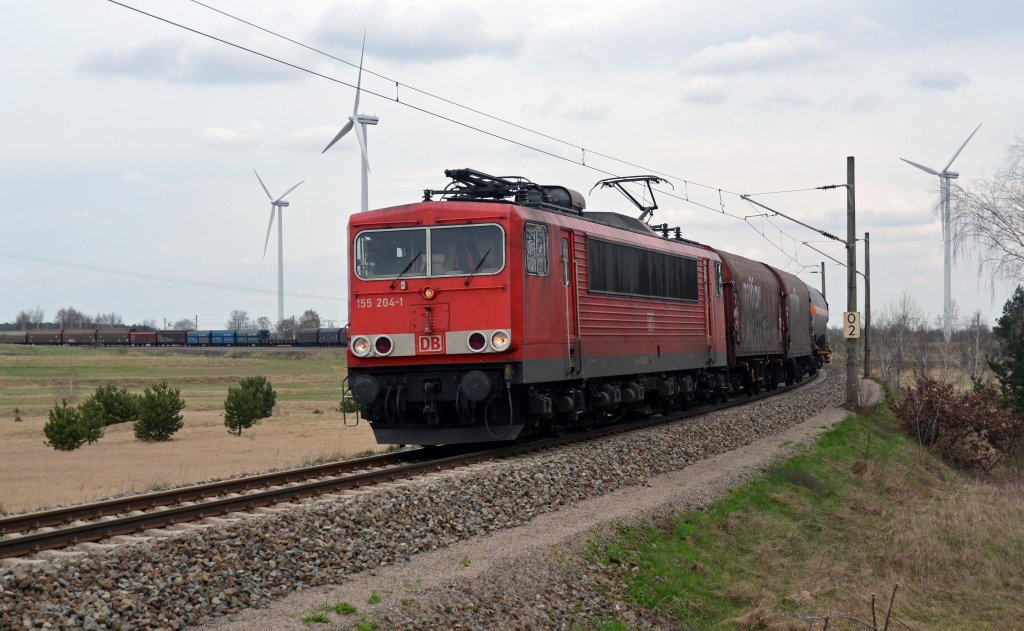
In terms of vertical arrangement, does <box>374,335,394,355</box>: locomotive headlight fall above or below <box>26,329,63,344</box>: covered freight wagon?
below

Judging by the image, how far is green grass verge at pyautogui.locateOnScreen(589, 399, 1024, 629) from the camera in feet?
38.5

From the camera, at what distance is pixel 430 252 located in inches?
627

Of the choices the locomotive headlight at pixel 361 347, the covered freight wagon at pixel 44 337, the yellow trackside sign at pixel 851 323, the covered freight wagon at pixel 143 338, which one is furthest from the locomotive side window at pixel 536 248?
the covered freight wagon at pixel 44 337

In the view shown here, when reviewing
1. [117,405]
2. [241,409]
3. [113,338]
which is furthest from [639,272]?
[113,338]

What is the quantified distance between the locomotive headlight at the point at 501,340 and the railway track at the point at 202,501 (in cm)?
165

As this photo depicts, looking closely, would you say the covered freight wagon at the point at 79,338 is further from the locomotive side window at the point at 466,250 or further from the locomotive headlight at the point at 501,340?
the locomotive headlight at the point at 501,340

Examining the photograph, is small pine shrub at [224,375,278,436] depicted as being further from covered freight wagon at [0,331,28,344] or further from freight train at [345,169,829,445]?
covered freight wagon at [0,331,28,344]

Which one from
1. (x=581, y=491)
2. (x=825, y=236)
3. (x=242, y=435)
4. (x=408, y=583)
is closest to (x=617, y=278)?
(x=581, y=491)

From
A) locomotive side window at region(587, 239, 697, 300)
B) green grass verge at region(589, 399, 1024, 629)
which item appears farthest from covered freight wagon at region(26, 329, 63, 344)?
green grass verge at region(589, 399, 1024, 629)

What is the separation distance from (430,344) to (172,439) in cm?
2208

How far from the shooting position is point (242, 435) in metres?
35.6

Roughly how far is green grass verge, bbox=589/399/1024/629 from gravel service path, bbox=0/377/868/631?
685 millimetres

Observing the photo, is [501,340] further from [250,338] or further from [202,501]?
[250,338]

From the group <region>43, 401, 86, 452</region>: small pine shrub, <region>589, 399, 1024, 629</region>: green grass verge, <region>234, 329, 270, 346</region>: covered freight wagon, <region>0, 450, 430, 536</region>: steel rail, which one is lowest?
<region>589, 399, 1024, 629</region>: green grass verge
